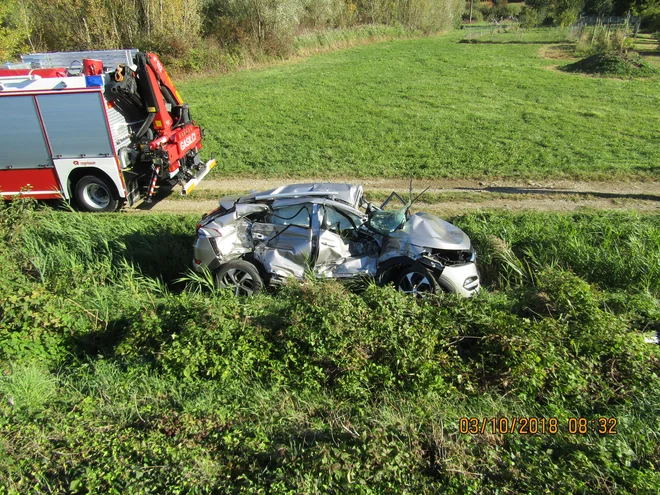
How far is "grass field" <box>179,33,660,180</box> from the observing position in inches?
475

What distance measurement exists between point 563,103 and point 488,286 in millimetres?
12632

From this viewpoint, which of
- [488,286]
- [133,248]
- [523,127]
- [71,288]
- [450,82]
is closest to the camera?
[71,288]

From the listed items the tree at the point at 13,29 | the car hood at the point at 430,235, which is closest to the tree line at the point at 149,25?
the tree at the point at 13,29

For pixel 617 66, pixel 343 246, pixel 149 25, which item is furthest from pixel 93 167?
pixel 617 66

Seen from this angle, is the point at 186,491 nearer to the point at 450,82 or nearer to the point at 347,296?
the point at 347,296

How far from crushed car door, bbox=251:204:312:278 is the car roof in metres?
0.21

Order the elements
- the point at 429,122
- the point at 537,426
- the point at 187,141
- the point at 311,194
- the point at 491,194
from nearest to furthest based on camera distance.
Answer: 1. the point at 537,426
2. the point at 311,194
3. the point at 491,194
4. the point at 187,141
5. the point at 429,122

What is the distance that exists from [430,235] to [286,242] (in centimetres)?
222

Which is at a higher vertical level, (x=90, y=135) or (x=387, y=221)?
(x=90, y=135)

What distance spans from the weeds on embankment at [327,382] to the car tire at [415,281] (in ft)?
1.31

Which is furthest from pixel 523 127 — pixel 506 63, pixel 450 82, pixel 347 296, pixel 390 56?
pixel 390 56

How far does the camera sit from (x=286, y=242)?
7234 millimetres

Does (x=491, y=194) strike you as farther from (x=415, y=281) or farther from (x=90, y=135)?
(x=90, y=135)

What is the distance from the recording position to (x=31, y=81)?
9.34m
